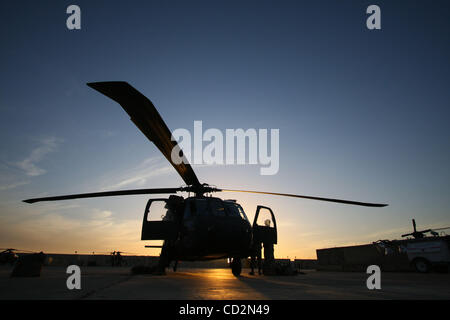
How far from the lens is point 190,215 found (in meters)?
8.52

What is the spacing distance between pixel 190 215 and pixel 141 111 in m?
4.42

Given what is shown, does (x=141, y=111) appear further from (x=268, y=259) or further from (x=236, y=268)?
(x=268, y=259)

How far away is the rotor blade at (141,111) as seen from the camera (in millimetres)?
4367

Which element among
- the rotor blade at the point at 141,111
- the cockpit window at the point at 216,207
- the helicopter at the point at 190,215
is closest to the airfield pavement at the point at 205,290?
the helicopter at the point at 190,215

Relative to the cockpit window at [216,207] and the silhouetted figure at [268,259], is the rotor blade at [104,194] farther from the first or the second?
the silhouetted figure at [268,259]

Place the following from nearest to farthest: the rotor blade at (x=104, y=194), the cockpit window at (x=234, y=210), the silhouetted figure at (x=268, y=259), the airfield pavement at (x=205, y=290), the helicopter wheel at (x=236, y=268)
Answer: the airfield pavement at (x=205, y=290) → the rotor blade at (x=104, y=194) → the cockpit window at (x=234, y=210) → the helicopter wheel at (x=236, y=268) → the silhouetted figure at (x=268, y=259)

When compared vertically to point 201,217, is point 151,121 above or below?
above

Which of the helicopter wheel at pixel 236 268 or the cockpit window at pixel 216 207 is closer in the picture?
the cockpit window at pixel 216 207

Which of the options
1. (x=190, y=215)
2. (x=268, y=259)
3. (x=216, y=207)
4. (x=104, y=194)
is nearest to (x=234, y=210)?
(x=216, y=207)
